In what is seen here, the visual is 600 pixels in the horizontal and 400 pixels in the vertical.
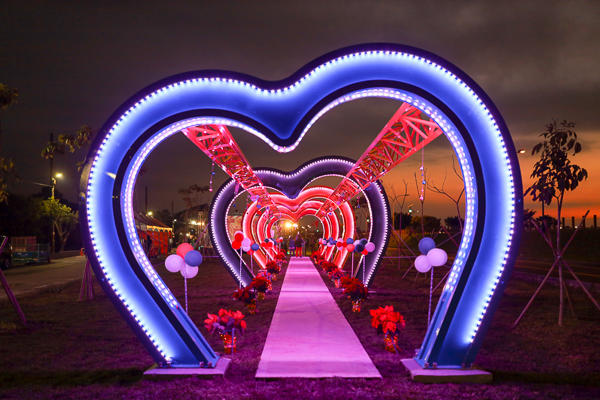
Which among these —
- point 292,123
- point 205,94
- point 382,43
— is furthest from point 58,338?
point 382,43

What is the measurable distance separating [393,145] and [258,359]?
18.9 feet

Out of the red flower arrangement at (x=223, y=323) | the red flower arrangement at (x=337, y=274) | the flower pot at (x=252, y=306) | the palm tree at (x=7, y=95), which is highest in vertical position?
the palm tree at (x=7, y=95)

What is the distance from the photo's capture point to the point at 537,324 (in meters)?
7.91

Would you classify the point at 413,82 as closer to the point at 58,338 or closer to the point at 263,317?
the point at 263,317

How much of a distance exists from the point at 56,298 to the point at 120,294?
8634mm

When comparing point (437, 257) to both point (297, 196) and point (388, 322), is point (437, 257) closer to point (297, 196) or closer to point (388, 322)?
point (388, 322)

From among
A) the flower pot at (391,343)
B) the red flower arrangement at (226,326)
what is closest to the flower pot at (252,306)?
the red flower arrangement at (226,326)

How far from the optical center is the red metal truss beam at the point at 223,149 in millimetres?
7414

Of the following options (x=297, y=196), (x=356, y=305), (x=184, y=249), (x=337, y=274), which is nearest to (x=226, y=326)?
(x=184, y=249)

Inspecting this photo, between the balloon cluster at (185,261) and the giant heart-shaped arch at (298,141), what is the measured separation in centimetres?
94

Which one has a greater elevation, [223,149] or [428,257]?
[223,149]

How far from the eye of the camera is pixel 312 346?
635cm

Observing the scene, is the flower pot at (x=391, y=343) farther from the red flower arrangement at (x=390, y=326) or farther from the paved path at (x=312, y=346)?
the paved path at (x=312, y=346)

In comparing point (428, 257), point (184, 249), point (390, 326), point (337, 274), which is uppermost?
point (428, 257)
